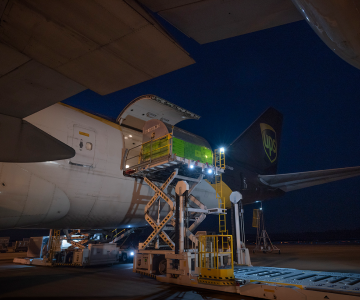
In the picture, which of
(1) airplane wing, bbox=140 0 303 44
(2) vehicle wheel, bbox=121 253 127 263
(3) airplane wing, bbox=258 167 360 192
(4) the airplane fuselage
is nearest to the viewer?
(1) airplane wing, bbox=140 0 303 44

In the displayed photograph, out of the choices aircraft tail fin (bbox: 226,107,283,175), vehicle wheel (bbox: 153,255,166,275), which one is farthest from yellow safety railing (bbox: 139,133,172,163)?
aircraft tail fin (bbox: 226,107,283,175)

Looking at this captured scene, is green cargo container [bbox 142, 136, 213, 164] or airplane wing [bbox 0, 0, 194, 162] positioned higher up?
green cargo container [bbox 142, 136, 213, 164]

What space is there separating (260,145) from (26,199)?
752 inches

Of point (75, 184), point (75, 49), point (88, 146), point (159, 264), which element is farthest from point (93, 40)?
point (159, 264)

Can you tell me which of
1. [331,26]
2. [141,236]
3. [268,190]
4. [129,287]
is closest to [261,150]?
[268,190]

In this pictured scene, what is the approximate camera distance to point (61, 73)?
2.95m

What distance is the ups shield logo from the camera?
76.9ft

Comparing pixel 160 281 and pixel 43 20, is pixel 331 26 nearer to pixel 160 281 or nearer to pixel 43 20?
pixel 43 20

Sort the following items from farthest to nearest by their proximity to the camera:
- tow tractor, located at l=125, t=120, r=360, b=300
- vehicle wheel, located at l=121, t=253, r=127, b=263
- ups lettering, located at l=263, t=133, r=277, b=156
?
ups lettering, located at l=263, t=133, r=277, b=156 → vehicle wheel, located at l=121, t=253, r=127, b=263 → tow tractor, located at l=125, t=120, r=360, b=300

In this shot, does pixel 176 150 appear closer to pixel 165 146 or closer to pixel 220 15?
pixel 165 146

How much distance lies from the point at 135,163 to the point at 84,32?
10.7 m

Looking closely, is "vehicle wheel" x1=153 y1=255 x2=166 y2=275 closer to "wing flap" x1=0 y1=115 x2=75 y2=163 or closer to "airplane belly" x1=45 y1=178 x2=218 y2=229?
"airplane belly" x1=45 y1=178 x2=218 y2=229

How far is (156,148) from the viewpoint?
38.1 feet

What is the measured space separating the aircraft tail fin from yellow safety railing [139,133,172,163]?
9.59 m
